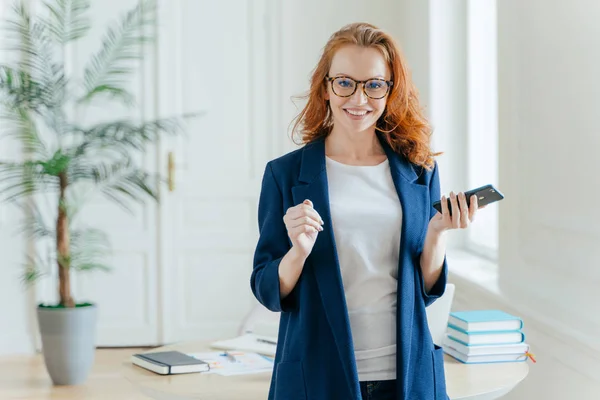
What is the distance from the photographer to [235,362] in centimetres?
253

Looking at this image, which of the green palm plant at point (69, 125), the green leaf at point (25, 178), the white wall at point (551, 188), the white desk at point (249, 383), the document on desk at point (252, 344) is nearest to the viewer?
the white desk at point (249, 383)

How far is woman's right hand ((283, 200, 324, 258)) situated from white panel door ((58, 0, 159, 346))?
4.10 metres

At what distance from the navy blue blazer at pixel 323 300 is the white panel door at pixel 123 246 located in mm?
3944

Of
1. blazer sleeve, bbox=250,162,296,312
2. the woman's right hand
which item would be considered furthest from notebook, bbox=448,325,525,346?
the woman's right hand

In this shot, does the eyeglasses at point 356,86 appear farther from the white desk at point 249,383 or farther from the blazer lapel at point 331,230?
the white desk at point 249,383

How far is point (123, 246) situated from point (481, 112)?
2.42 meters

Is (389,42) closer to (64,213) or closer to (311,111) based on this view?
(311,111)

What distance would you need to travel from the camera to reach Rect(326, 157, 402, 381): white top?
1.78 metres

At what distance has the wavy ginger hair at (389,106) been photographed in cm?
182

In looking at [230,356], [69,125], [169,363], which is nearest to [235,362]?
[230,356]

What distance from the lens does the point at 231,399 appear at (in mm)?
2172

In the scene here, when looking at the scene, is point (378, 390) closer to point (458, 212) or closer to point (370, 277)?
point (370, 277)

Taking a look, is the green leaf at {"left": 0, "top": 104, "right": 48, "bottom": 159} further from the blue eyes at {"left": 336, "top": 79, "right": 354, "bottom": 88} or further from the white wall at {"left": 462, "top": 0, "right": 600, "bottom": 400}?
the blue eyes at {"left": 336, "top": 79, "right": 354, "bottom": 88}

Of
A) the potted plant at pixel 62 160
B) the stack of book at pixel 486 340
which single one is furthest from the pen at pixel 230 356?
the potted plant at pixel 62 160
